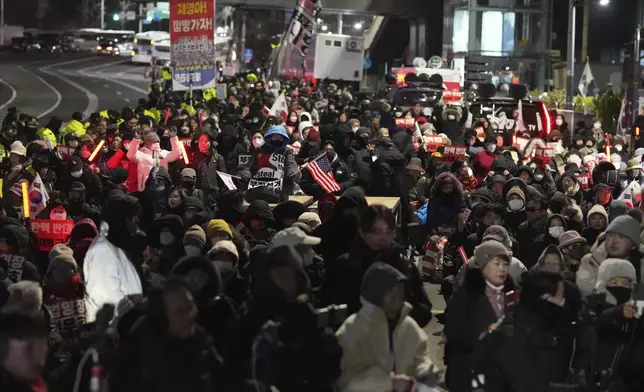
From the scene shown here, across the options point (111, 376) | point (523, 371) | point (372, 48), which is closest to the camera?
point (111, 376)

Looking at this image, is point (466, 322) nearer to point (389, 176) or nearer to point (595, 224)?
point (595, 224)

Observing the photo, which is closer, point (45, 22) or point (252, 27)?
point (252, 27)

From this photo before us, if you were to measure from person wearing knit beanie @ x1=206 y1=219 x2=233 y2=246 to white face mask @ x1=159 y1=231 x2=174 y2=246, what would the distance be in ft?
1.39

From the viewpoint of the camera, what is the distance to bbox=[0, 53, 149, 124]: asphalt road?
5131 cm

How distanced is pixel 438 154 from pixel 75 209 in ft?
28.5

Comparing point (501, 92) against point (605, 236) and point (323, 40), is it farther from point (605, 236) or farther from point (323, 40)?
point (605, 236)

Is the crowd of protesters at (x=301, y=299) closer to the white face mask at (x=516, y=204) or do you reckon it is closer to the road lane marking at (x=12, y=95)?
the white face mask at (x=516, y=204)

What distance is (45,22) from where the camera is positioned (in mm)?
133625

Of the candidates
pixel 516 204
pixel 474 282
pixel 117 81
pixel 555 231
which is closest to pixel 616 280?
pixel 474 282

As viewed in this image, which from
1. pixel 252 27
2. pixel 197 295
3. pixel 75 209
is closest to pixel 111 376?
pixel 197 295

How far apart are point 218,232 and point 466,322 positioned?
8.51 ft

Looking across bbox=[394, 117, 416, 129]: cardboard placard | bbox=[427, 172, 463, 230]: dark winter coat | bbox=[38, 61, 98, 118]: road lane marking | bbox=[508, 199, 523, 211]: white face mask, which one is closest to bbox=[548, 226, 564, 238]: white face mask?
bbox=[508, 199, 523, 211]: white face mask

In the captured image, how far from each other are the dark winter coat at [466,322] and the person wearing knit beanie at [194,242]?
7.48 feet

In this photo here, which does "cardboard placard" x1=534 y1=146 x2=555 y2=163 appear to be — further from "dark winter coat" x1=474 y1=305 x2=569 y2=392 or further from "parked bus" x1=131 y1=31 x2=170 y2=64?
"parked bus" x1=131 y1=31 x2=170 y2=64
